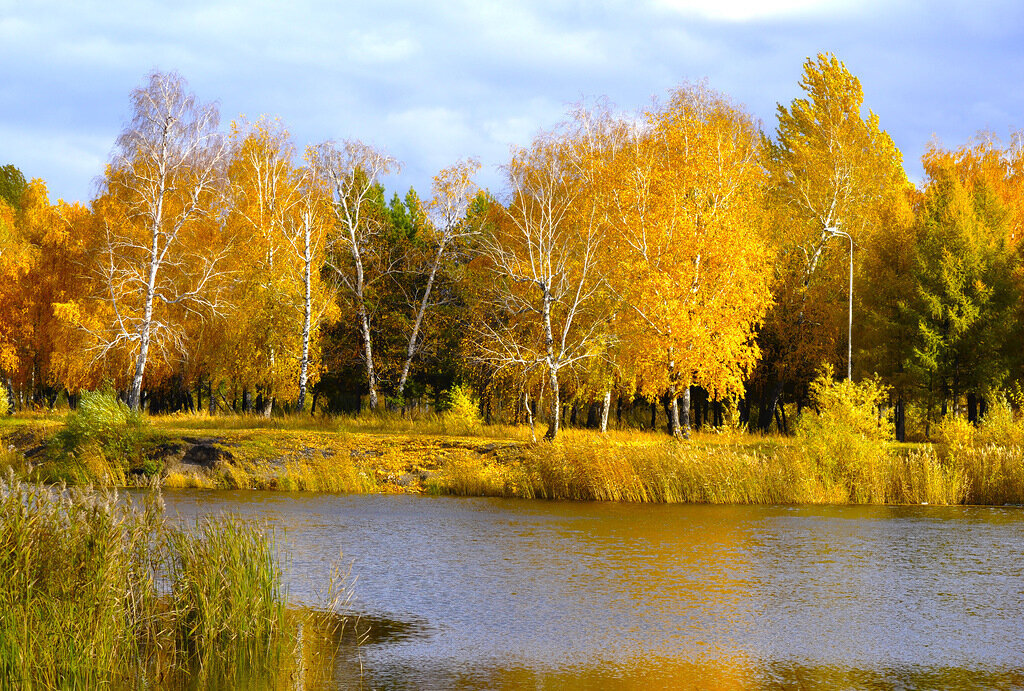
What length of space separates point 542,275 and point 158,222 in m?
16.0

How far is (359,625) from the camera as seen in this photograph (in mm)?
11953

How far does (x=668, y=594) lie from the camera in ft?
46.0

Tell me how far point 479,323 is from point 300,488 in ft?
55.2

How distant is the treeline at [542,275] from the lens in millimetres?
36500

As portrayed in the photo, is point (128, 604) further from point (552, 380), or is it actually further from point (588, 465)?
point (552, 380)

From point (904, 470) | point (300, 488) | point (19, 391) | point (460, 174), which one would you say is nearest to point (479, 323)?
point (460, 174)

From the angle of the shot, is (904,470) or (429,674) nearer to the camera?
(429,674)

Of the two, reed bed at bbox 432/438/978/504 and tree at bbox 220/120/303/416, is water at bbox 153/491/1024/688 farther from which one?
tree at bbox 220/120/303/416

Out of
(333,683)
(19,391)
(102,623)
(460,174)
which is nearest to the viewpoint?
(102,623)

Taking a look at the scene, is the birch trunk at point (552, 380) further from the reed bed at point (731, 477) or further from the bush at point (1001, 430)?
the bush at point (1001, 430)

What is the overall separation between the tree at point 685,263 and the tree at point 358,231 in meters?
12.8

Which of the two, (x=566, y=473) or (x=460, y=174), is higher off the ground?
(x=460, y=174)

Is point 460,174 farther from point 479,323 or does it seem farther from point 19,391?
point 19,391

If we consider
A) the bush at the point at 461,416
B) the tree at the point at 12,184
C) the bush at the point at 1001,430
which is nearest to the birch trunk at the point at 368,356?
the bush at the point at 461,416
